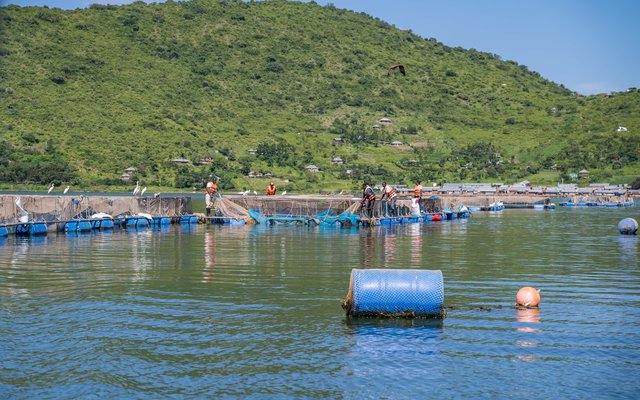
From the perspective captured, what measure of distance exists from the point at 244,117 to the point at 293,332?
14703 centimetres

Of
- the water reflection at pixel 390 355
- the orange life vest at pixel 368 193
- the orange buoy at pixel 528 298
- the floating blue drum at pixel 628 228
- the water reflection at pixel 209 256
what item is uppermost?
the orange life vest at pixel 368 193

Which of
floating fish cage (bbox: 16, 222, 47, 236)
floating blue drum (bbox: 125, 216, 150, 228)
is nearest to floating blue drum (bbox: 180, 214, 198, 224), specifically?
floating blue drum (bbox: 125, 216, 150, 228)

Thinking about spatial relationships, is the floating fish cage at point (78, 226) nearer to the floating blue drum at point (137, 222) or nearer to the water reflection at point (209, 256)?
the floating blue drum at point (137, 222)

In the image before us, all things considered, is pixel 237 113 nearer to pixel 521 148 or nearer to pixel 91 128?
pixel 91 128

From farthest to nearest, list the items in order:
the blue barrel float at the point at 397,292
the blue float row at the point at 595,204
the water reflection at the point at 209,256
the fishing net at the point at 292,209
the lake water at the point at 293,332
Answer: the blue float row at the point at 595,204, the fishing net at the point at 292,209, the water reflection at the point at 209,256, the blue barrel float at the point at 397,292, the lake water at the point at 293,332

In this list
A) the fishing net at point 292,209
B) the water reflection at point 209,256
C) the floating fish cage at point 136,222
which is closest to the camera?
the water reflection at point 209,256

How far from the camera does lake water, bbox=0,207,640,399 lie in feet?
39.3

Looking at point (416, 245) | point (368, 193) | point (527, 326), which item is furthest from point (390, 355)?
point (368, 193)

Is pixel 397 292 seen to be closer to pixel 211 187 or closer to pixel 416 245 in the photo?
pixel 416 245

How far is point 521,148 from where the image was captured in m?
160

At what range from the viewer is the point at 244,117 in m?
160

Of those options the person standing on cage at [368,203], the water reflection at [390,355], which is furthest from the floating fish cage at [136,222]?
the water reflection at [390,355]

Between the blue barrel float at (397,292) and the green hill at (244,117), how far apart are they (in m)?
104

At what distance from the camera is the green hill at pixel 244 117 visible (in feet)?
414
